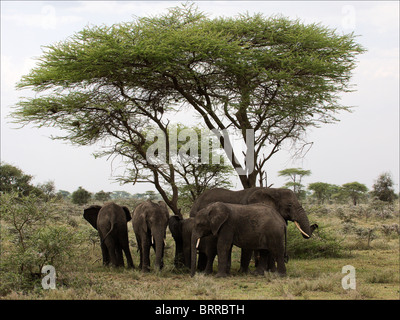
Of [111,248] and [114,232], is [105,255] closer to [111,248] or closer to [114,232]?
[111,248]

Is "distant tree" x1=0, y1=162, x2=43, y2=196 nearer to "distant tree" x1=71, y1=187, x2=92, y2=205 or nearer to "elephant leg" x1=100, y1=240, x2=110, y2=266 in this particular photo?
"distant tree" x1=71, y1=187, x2=92, y2=205

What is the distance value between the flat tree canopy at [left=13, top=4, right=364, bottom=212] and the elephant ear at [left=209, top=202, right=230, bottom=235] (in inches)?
195

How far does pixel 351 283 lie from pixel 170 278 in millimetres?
4128

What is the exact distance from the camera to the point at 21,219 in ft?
35.5

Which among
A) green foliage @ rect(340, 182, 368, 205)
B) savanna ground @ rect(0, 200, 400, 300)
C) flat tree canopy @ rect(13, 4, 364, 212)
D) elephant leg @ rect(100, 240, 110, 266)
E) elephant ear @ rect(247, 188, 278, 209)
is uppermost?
flat tree canopy @ rect(13, 4, 364, 212)

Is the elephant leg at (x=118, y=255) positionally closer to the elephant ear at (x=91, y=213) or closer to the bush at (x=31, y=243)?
the elephant ear at (x=91, y=213)

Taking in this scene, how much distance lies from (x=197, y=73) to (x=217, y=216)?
6.13m

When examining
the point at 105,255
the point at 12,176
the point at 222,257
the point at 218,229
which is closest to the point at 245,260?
the point at 222,257

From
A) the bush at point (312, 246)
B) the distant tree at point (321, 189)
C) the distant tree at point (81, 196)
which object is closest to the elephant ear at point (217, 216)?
the bush at point (312, 246)

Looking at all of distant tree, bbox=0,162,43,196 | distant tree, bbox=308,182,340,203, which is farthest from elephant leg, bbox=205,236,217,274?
distant tree, bbox=308,182,340,203

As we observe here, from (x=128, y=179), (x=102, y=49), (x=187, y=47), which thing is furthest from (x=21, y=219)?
(x=128, y=179)

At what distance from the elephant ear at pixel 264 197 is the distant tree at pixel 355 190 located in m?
41.4

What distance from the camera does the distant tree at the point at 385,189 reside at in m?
45.8

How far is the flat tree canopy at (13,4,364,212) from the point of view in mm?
14547
